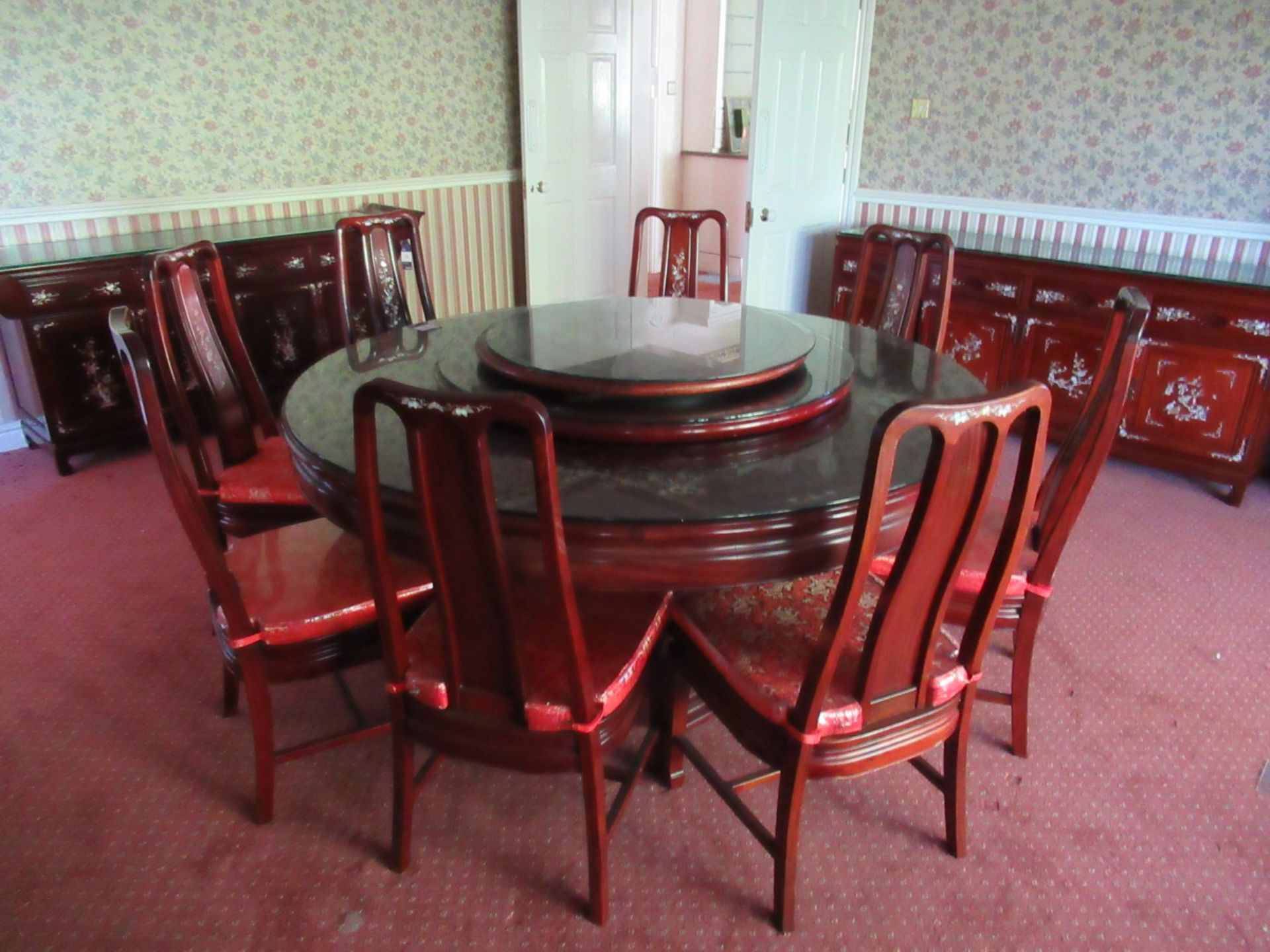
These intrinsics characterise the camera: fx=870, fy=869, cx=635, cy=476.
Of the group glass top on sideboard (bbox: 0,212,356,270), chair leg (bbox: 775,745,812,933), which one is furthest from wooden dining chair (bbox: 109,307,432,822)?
glass top on sideboard (bbox: 0,212,356,270)

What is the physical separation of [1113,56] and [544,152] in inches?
106

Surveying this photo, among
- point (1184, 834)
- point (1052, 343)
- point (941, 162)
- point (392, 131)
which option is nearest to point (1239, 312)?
point (1052, 343)

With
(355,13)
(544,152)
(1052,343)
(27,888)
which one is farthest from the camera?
(544,152)

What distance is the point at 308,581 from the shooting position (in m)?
1.72

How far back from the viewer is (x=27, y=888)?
64.2 inches

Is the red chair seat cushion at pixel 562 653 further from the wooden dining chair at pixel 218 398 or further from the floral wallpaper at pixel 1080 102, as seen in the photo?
the floral wallpaper at pixel 1080 102

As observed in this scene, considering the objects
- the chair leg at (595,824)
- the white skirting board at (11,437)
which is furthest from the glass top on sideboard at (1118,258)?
the white skirting board at (11,437)

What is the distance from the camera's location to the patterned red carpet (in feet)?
5.14

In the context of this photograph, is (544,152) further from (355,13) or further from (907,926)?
(907,926)

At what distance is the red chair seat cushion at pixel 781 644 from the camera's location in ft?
4.71

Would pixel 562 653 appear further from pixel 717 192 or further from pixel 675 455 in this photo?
pixel 717 192

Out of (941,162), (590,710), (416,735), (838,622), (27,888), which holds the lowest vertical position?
(27,888)

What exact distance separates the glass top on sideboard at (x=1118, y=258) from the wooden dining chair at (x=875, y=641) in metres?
2.28

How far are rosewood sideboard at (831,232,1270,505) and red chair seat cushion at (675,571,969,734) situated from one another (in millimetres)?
1923
